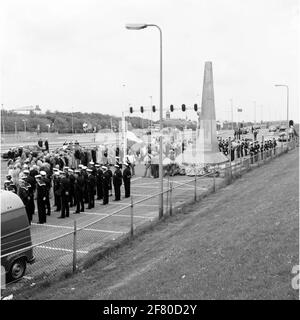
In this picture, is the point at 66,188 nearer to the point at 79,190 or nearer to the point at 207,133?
the point at 79,190

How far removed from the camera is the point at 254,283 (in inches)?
299

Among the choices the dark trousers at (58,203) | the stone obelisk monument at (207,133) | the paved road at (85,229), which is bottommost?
the paved road at (85,229)

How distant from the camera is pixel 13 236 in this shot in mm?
10016

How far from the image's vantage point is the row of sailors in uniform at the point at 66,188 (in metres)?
16.1

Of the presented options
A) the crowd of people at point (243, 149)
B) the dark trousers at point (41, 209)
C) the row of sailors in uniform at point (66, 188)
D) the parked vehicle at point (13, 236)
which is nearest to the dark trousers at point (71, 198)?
the row of sailors in uniform at point (66, 188)

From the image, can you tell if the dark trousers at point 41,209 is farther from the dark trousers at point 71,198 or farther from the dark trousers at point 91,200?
the dark trousers at point 91,200

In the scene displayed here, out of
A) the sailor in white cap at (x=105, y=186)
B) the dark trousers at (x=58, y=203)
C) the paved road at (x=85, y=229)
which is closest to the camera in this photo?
the paved road at (x=85, y=229)

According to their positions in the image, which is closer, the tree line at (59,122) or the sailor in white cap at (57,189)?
the sailor in white cap at (57,189)

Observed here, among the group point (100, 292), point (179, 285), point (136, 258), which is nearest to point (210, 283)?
point (179, 285)

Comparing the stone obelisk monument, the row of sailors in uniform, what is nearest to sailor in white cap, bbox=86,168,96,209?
the row of sailors in uniform

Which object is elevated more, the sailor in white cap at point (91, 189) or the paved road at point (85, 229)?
the sailor in white cap at point (91, 189)

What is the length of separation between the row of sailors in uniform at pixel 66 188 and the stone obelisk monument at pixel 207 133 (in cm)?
962

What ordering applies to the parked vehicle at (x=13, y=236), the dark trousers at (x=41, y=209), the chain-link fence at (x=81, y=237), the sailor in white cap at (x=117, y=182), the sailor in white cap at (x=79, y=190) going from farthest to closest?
the sailor in white cap at (x=117, y=182) → the sailor in white cap at (x=79, y=190) → the dark trousers at (x=41, y=209) → the chain-link fence at (x=81, y=237) → the parked vehicle at (x=13, y=236)
